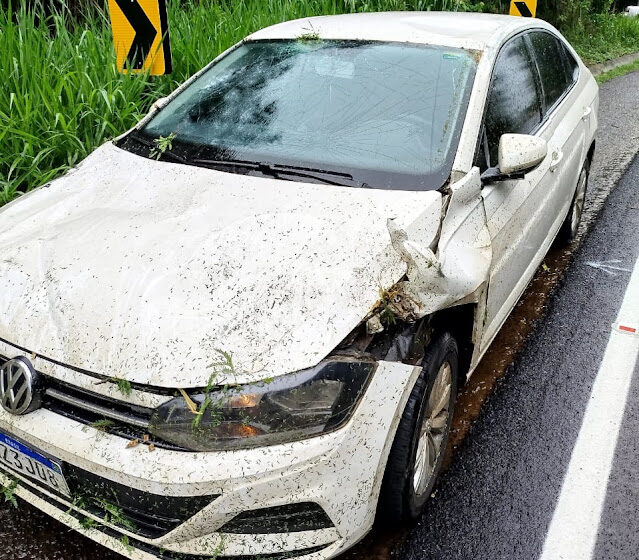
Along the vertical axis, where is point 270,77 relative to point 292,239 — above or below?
above

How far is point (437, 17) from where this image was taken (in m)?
3.64

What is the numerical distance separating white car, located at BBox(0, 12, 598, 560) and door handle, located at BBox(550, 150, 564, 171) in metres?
0.40

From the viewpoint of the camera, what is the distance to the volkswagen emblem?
1.99 metres

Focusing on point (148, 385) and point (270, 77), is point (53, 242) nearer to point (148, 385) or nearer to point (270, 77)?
point (148, 385)

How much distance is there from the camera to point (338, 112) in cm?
292

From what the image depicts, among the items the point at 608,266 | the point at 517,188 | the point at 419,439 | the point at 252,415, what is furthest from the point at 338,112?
the point at 608,266

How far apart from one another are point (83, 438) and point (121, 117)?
3.05m

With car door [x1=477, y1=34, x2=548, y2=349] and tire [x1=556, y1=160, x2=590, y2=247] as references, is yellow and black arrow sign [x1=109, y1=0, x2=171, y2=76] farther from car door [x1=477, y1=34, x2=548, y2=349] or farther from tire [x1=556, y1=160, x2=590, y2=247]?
tire [x1=556, y1=160, x2=590, y2=247]

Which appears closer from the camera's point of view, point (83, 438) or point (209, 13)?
point (83, 438)

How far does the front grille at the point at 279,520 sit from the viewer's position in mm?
1880

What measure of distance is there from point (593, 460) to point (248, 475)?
5.40ft

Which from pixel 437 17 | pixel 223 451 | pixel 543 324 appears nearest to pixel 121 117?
pixel 437 17

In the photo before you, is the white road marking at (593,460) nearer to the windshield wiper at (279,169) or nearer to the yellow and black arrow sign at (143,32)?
the windshield wiper at (279,169)

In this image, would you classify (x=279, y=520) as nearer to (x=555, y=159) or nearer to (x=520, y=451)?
(x=520, y=451)
